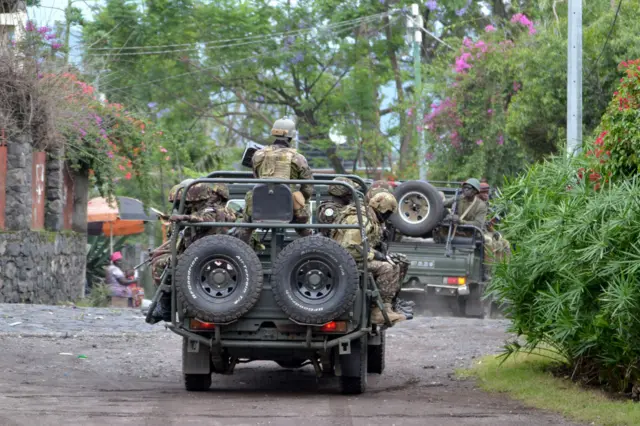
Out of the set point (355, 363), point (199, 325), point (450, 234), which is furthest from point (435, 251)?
point (199, 325)

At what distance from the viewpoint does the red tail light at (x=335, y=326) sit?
990 centimetres

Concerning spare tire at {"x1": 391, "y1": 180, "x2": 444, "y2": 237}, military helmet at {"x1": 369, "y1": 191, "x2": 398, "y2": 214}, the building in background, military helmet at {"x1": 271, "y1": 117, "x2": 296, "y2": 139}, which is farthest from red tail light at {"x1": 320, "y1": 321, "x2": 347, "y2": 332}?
the building in background

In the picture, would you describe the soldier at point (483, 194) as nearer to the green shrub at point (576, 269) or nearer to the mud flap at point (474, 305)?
the mud flap at point (474, 305)

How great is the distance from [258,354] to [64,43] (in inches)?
487

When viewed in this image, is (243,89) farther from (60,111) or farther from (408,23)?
(60,111)

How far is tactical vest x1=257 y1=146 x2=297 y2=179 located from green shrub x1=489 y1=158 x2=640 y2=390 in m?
2.20

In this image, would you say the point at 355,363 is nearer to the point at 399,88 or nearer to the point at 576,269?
the point at 576,269

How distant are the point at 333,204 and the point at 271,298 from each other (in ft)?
4.65

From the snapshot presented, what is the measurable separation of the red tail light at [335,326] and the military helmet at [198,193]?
1710 mm

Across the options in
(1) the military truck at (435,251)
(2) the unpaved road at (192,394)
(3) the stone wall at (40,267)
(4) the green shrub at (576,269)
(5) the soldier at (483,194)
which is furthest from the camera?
(5) the soldier at (483,194)

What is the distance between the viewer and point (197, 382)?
34.3 ft

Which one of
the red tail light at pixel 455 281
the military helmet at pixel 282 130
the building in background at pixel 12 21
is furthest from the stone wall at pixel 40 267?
the military helmet at pixel 282 130

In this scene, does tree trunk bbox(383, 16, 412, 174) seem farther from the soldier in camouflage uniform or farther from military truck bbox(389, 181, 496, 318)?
the soldier in camouflage uniform

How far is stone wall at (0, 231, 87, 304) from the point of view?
19.2m
